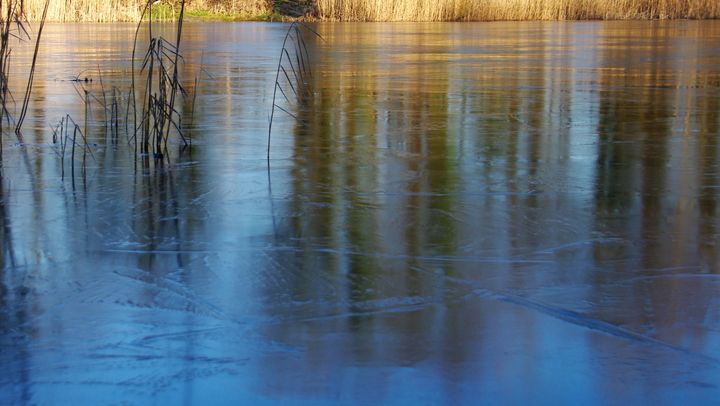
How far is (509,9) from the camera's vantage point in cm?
3106

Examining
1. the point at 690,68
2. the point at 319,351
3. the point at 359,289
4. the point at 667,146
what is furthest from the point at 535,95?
the point at 319,351

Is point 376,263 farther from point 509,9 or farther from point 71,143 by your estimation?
point 509,9

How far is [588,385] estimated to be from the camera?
2.75m

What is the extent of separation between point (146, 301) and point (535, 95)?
7127 mm

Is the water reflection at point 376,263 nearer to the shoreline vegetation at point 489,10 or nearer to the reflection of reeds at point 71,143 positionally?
the reflection of reeds at point 71,143

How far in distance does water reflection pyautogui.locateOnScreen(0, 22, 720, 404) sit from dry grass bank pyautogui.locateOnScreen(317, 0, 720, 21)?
885 inches

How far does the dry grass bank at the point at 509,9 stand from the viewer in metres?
30.3

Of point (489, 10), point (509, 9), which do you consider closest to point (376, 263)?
point (489, 10)

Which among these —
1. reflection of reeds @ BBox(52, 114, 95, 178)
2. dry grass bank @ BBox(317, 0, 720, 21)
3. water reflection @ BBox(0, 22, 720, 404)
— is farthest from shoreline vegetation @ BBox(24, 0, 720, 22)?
reflection of reeds @ BBox(52, 114, 95, 178)

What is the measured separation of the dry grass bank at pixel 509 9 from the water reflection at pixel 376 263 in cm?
2247

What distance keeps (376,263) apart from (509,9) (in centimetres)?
2815

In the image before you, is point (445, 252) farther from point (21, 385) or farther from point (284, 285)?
point (21, 385)

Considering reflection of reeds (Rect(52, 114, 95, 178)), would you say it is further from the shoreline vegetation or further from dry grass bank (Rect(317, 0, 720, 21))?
dry grass bank (Rect(317, 0, 720, 21))

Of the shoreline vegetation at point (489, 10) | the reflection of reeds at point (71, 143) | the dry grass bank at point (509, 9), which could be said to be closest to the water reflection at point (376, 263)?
the reflection of reeds at point (71, 143)
